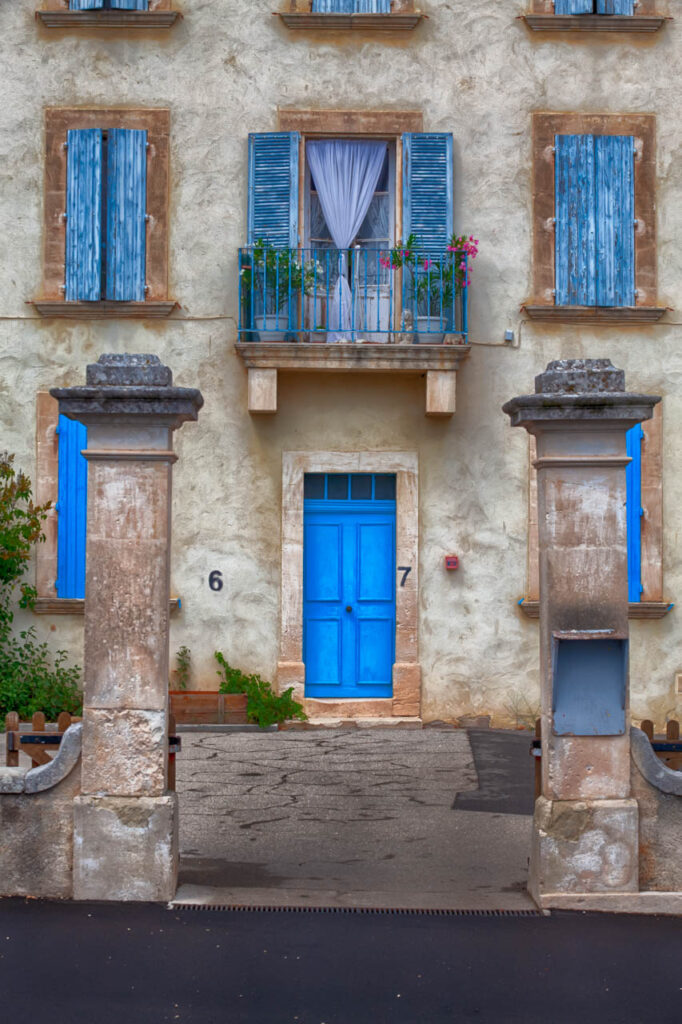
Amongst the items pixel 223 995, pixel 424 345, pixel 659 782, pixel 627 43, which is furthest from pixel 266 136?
pixel 223 995

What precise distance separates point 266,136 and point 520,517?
458cm

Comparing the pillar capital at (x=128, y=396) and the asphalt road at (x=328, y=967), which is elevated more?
the pillar capital at (x=128, y=396)

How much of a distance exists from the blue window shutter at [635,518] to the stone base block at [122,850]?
7.66 meters

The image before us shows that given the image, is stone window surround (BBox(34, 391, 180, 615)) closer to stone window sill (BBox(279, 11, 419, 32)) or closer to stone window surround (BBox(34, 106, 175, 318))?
stone window surround (BBox(34, 106, 175, 318))

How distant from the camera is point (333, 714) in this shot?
13.3 meters

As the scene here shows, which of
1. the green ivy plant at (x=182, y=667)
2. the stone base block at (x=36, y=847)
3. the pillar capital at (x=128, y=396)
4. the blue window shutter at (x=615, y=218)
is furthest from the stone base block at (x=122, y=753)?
the blue window shutter at (x=615, y=218)

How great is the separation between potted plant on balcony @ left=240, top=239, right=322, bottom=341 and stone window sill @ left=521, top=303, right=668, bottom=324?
2274 mm

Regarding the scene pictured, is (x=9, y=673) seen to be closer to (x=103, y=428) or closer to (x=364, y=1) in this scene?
(x=103, y=428)

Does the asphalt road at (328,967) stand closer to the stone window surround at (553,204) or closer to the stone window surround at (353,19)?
the stone window surround at (553,204)

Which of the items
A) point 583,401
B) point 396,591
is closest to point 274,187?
point 396,591

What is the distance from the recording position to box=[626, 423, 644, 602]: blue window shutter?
43.8ft

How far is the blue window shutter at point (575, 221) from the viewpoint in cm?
1337

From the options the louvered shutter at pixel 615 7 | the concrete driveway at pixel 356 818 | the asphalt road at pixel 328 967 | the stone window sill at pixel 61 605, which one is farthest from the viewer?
the louvered shutter at pixel 615 7

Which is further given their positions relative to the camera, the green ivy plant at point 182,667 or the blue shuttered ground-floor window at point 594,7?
the blue shuttered ground-floor window at point 594,7
